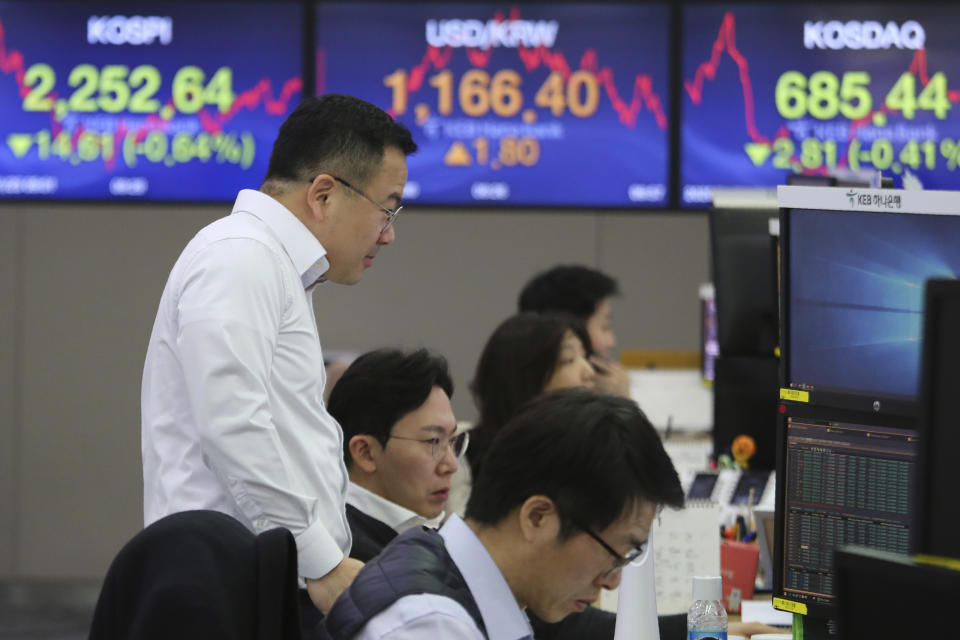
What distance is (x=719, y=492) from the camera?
3080 mm

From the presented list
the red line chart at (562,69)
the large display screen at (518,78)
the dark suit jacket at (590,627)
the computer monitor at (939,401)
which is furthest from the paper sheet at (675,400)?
the computer monitor at (939,401)

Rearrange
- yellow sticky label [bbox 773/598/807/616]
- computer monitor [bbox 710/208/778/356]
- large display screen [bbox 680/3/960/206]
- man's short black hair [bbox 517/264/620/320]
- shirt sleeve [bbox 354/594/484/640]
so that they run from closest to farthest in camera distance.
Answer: shirt sleeve [bbox 354/594/484/640], yellow sticky label [bbox 773/598/807/616], computer monitor [bbox 710/208/778/356], man's short black hair [bbox 517/264/620/320], large display screen [bbox 680/3/960/206]

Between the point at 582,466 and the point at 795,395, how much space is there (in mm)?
535

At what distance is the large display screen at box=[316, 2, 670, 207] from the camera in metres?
5.18

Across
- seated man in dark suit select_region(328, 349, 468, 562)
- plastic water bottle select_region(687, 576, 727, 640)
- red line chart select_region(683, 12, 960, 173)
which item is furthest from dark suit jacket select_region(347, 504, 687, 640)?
red line chart select_region(683, 12, 960, 173)

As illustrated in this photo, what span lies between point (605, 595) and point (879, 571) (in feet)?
4.50

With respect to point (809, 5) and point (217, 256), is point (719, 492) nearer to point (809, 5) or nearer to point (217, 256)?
point (217, 256)

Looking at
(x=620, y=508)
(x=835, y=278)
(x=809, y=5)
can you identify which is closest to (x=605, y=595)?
(x=835, y=278)

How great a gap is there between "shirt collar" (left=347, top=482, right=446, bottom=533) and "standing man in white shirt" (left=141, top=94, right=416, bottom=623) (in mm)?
124

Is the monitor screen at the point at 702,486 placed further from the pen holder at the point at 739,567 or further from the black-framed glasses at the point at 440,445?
the black-framed glasses at the point at 440,445

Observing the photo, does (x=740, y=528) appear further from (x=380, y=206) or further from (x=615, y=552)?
(x=615, y=552)

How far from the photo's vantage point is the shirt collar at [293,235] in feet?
7.13

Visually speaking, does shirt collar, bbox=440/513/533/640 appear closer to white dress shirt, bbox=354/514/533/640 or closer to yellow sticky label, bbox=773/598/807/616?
white dress shirt, bbox=354/514/533/640

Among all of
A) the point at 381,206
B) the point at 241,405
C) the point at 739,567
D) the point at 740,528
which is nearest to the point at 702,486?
the point at 740,528
